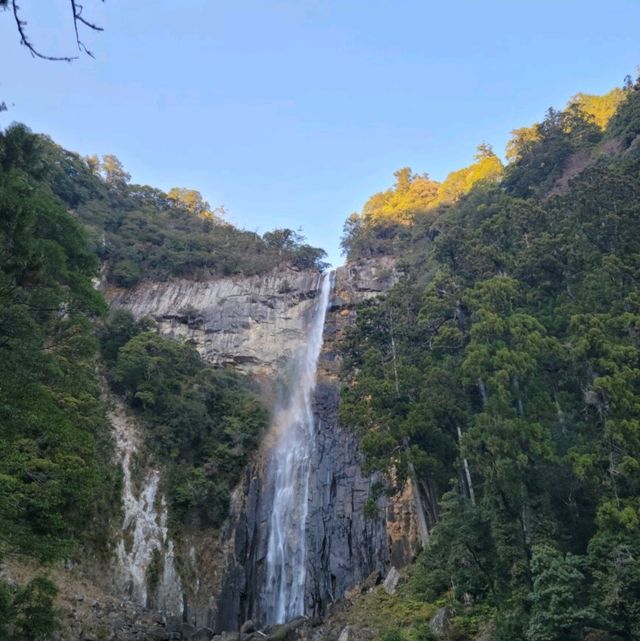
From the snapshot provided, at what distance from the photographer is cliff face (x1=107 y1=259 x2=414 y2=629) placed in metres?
19.4

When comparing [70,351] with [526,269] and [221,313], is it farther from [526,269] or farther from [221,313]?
[221,313]

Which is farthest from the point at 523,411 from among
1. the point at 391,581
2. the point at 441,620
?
the point at 391,581

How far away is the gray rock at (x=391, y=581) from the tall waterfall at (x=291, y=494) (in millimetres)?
3953

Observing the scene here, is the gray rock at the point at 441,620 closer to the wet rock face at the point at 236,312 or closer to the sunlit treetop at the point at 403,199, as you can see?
the wet rock face at the point at 236,312

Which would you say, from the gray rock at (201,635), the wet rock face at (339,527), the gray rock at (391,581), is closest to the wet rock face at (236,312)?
the wet rock face at (339,527)

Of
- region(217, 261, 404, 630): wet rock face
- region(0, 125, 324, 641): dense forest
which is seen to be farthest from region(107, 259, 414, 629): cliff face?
region(0, 125, 324, 641): dense forest

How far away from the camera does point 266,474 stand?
78.1 feet

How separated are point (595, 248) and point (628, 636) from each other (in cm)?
1097

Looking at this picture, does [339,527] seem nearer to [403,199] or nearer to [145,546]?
[145,546]

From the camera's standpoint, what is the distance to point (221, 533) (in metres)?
21.3

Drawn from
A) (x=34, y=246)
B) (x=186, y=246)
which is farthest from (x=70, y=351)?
(x=186, y=246)

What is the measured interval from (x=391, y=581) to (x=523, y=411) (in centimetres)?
642

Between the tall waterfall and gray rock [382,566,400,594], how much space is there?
13.0ft

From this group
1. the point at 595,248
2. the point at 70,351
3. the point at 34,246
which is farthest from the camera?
the point at 595,248
